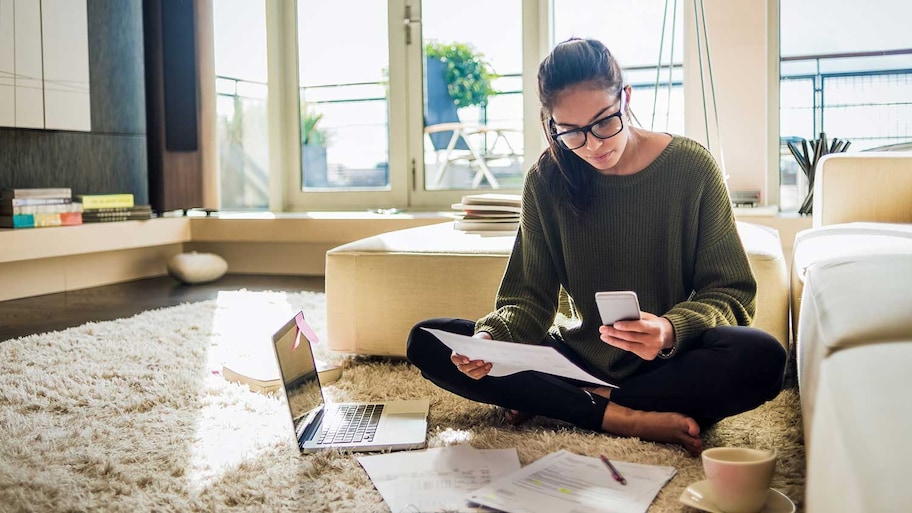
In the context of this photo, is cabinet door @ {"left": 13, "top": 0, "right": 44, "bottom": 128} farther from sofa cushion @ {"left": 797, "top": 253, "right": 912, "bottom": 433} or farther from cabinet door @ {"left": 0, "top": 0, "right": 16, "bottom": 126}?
sofa cushion @ {"left": 797, "top": 253, "right": 912, "bottom": 433}

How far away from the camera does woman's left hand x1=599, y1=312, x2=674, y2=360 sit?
142 centimetres

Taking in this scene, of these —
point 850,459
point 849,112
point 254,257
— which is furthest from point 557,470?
point 254,257

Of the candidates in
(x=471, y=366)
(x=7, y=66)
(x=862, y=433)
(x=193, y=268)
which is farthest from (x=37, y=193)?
(x=862, y=433)

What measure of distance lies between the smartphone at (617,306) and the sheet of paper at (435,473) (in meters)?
0.34

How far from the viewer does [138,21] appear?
188 inches

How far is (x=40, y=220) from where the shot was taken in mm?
3951

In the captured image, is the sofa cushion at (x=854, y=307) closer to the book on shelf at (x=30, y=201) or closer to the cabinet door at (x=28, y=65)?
the book on shelf at (x=30, y=201)

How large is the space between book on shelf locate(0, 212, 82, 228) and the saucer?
138 inches

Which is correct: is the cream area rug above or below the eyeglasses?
below

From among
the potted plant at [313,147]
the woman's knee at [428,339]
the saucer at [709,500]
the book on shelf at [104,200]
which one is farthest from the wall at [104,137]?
the saucer at [709,500]

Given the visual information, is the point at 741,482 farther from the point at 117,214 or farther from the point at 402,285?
the point at 117,214

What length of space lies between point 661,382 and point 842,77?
3208 mm

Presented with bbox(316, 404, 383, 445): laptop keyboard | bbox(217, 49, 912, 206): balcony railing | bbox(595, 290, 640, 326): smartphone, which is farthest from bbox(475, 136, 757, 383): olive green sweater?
bbox(217, 49, 912, 206): balcony railing

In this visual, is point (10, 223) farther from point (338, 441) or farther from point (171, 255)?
point (338, 441)
